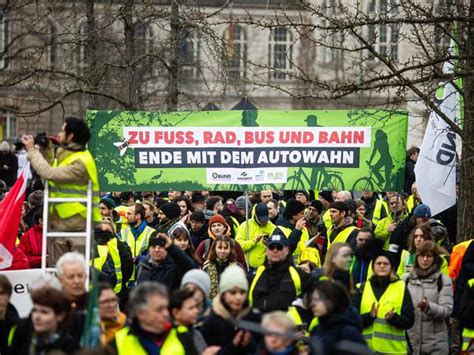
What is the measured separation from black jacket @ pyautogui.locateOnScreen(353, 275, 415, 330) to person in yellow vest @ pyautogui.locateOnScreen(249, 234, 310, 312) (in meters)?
0.54

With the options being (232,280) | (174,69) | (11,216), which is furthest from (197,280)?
(174,69)

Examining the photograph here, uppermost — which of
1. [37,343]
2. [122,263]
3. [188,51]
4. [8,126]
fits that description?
[8,126]

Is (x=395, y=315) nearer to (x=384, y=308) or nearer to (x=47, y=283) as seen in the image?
(x=384, y=308)

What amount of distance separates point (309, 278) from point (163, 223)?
5425mm

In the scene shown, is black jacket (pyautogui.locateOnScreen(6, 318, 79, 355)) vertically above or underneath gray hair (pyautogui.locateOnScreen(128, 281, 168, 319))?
underneath

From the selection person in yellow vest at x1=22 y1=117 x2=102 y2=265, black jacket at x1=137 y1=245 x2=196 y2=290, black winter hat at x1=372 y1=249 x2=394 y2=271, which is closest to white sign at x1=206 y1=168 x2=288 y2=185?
black jacket at x1=137 y1=245 x2=196 y2=290

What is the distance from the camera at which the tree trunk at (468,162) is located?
1605 centimetres

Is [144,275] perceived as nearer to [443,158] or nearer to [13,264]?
[13,264]

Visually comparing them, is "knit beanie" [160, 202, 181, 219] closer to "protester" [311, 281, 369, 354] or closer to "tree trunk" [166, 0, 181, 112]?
"tree trunk" [166, 0, 181, 112]

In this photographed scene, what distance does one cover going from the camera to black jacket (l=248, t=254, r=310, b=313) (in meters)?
12.6

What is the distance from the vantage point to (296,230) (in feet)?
50.6

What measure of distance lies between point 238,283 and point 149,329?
1203 millimetres

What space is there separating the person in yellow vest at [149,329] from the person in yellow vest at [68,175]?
2.05 m

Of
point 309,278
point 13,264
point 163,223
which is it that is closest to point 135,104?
point 163,223
